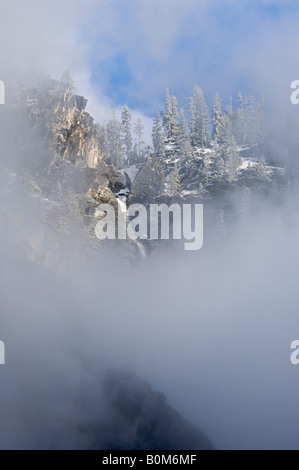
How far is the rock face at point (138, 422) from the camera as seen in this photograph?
35.8 m

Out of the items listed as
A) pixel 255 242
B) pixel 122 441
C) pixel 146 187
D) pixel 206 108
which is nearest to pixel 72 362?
pixel 122 441

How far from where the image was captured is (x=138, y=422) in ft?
127

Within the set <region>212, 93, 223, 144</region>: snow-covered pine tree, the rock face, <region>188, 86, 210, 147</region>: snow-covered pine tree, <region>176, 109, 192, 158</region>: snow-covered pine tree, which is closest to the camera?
the rock face

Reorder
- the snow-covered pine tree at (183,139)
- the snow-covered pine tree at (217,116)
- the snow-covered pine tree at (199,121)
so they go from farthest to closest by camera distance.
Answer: the snow-covered pine tree at (217,116)
the snow-covered pine tree at (199,121)
the snow-covered pine tree at (183,139)

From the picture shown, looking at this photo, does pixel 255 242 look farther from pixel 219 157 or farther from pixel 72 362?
pixel 72 362

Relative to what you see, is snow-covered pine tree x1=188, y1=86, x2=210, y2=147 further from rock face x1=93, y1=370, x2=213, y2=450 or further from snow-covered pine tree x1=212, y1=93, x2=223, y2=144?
rock face x1=93, y1=370, x2=213, y2=450

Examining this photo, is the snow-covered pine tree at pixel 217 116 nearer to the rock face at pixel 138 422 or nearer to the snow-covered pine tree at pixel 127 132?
the snow-covered pine tree at pixel 127 132

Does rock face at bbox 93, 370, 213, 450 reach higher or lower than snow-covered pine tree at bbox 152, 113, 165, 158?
lower

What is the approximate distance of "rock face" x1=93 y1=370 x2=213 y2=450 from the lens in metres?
35.8

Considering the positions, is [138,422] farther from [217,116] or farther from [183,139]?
[217,116]

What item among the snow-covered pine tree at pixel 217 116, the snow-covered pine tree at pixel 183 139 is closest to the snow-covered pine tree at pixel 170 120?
the snow-covered pine tree at pixel 183 139

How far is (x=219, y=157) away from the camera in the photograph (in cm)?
7994

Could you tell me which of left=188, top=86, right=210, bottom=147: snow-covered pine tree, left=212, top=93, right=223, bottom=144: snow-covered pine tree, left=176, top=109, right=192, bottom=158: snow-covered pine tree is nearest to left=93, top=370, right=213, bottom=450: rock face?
left=176, top=109, right=192, bottom=158: snow-covered pine tree

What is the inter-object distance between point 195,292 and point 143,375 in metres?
25.2
